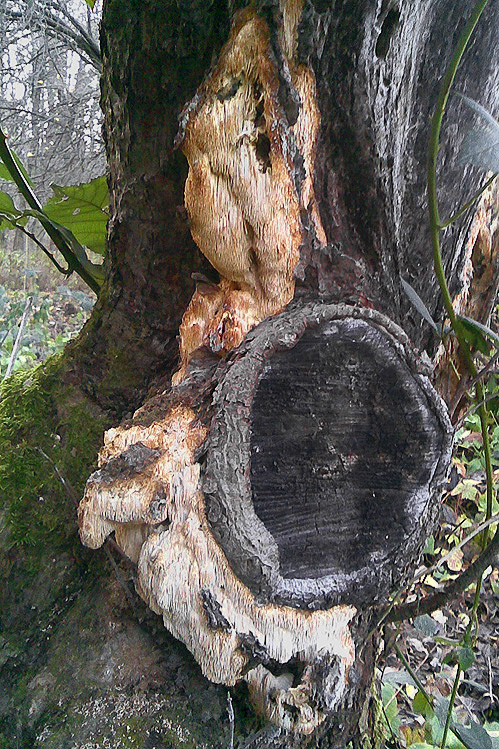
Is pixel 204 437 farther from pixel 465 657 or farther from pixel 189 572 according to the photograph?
pixel 465 657

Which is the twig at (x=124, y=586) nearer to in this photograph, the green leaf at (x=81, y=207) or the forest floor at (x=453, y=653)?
the forest floor at (x=453, y=653)

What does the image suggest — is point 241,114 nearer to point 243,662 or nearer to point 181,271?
point 181,271

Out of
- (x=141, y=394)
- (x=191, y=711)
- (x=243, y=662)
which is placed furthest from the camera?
(x=141, y=394)

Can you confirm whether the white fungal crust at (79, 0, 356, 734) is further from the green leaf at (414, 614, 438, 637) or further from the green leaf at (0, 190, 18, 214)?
the green leaf at (0, 190, 18, 214)

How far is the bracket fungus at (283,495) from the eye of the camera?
711mm

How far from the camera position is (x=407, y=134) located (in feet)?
3.02

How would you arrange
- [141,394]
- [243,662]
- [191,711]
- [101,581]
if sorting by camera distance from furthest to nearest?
[141,394]
[101,581]
[191,711]
[243,662]

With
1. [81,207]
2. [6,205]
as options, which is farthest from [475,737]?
[6,205]

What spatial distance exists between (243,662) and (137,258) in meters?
0.77

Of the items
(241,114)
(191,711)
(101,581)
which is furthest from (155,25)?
(191,711)

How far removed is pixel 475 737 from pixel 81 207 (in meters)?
1.45

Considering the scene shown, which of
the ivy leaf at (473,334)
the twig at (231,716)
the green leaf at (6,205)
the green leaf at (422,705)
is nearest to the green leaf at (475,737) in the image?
the green leaf at (422,705)

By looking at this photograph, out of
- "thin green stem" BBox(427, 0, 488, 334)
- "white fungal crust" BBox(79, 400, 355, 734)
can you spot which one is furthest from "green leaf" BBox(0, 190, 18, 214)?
"thin green stem" BBox(427, 0, 488, 334)

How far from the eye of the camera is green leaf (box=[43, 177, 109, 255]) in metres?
1.26
